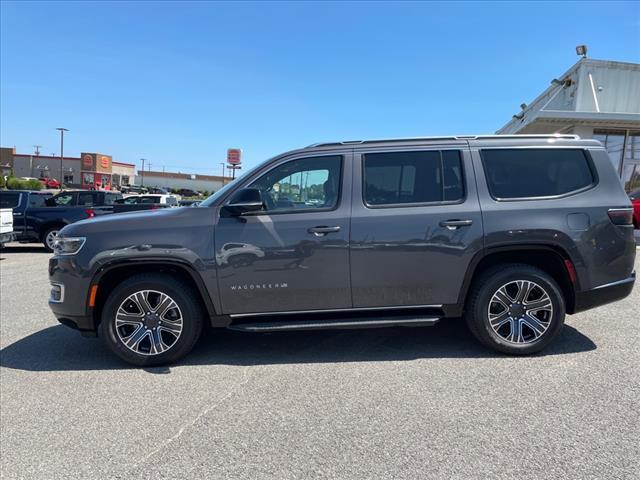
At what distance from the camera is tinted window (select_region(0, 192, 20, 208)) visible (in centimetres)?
A: 1282

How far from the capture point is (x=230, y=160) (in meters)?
18.2

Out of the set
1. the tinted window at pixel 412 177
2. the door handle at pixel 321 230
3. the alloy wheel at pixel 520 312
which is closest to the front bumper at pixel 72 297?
the door handle at pixel 321 230

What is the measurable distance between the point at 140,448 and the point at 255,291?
1.58m

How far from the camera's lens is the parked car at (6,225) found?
1122 centimetres

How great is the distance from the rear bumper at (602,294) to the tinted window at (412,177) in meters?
1.49

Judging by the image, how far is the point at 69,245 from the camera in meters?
4.16

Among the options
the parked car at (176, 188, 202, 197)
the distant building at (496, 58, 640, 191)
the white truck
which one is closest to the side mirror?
the white truck

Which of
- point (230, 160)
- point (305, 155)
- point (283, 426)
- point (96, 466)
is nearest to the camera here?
point (96, 466)

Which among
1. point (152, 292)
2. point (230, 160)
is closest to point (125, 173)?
point (230, 160)

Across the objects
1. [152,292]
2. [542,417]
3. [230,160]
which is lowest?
[542,417]

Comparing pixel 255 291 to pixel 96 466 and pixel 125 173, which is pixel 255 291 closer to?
pixel 96 466

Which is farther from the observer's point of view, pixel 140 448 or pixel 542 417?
pixel 542 417

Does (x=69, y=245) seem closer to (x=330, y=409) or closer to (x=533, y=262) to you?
(x=330, y=409)

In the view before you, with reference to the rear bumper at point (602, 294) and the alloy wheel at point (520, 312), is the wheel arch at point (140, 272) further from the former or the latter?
the rear bumper at point (602, 294)
